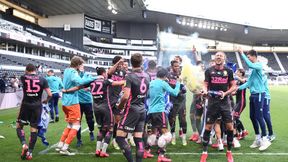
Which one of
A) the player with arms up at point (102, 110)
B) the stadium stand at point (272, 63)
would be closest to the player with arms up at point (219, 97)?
the player with arms up at point (102, 110)

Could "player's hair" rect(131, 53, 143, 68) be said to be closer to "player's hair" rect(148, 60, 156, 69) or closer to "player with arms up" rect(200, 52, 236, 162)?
"player with arms up" rect(200, 52, 236, 162)

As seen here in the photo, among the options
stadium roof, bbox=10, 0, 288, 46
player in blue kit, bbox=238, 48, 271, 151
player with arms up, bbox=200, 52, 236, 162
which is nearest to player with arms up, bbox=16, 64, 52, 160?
player with arms up, bbox=200, 52, 236, 162

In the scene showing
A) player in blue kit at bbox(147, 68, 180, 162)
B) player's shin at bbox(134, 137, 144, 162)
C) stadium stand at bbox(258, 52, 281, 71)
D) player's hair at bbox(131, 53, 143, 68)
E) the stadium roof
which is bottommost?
player's shin at bbox(134, 137, 144, 162)

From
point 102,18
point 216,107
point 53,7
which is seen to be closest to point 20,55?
point 53,7

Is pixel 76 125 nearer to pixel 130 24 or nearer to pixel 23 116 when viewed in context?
pixel 23 116

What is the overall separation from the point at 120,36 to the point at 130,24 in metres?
3.15

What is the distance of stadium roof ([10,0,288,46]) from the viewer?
48.9 m

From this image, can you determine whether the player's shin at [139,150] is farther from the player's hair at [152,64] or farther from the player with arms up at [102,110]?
the player's hair at [152,64]

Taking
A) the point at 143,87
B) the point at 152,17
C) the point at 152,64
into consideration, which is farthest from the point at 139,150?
the point at 152,17

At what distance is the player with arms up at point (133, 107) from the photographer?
5.69 meters

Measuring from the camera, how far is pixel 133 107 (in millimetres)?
5793

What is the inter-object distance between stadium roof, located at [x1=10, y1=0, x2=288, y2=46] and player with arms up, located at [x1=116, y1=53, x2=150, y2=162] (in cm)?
4237

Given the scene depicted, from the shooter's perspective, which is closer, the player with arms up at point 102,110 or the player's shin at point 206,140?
the player's shin at point 206,140

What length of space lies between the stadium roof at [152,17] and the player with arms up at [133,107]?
139 feet
